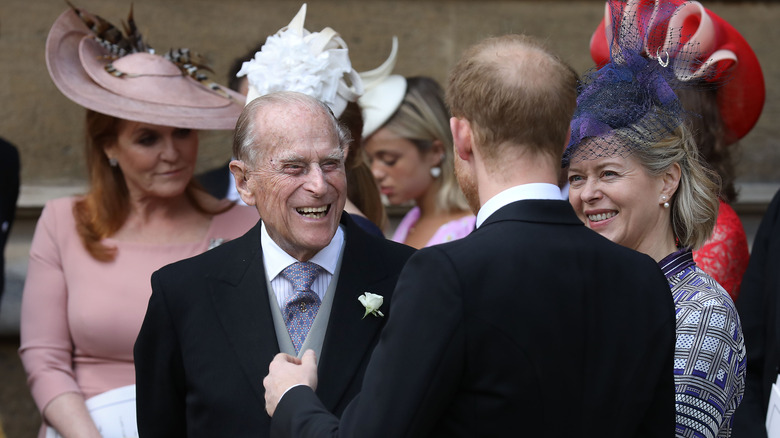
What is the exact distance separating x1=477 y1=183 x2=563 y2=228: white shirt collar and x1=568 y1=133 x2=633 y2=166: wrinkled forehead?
0.72m

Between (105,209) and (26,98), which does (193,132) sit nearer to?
(105,209)

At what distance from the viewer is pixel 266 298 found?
7.63 ft

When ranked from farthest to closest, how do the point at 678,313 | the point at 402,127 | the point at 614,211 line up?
1. the point at 402,127
2. the point at 614,211
3. the point at 678,313

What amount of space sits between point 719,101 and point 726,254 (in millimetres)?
651

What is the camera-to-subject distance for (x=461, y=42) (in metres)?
5.02

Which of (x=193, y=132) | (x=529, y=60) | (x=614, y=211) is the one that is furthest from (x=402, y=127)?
(x=529, y=60)

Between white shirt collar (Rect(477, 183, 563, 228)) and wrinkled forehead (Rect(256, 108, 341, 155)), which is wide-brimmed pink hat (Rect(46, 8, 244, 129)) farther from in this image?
white shirt collar (Rect(477, 183, 563, 228))

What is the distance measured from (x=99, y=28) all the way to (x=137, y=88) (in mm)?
356

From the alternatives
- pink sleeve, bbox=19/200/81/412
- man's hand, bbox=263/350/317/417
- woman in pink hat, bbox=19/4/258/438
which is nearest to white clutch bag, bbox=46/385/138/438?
woman in pink hat, bbox=19/4/258/438

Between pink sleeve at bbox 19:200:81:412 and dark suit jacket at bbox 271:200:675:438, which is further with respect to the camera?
pink sleeve at bbox 19:200:81:412

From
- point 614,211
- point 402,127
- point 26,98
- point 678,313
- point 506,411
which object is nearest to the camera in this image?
point 506,411

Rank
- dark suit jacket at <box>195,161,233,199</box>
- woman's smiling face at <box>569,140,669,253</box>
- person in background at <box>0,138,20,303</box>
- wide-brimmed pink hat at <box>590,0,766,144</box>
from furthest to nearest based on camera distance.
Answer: dark suit jacket at <box>195,161,233,199</box> < person in background at <box>0,138,20,303</box> < wide-brimmed pink hat at <box>590,0,766,144</box> < woman's smiling face at <box>569,140,669,253</box>

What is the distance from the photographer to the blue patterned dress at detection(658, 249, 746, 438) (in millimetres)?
2059

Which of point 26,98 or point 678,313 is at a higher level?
point 678,313
